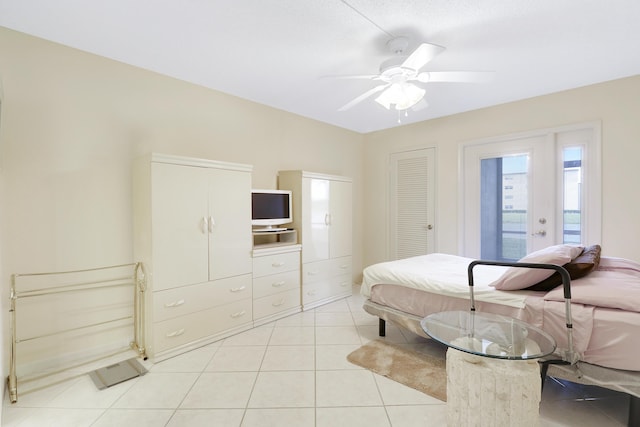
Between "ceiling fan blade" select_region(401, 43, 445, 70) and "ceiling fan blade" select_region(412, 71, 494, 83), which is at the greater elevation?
"ceiling fan blade" select_region(401, 43, 445, 70)

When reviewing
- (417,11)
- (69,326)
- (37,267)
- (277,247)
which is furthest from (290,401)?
(417,11)

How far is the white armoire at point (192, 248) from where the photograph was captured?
8.11 feet

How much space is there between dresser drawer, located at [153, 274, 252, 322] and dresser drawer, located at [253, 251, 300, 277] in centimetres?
15

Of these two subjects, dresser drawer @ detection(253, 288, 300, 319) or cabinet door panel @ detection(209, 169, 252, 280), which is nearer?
cabinet door panel @ detection(209, 169, 252, 280)

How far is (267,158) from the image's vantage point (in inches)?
150

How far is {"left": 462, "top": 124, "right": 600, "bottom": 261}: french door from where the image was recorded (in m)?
3.17

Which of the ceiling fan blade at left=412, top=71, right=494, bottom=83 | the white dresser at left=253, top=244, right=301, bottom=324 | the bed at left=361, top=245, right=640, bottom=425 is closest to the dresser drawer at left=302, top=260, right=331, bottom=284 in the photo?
the white dresser at left=253, top=244, right=301, bottom=324

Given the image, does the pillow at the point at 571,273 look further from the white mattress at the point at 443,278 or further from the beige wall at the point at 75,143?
the beige wall at the point at 75,143

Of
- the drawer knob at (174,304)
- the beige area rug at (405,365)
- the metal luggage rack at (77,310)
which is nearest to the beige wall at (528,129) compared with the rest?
the beige area rug at (405,365)

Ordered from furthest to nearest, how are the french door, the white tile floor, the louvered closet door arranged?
the louvered closet door
the french door
the white tile floor

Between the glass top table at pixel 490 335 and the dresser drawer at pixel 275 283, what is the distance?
1.93 metres

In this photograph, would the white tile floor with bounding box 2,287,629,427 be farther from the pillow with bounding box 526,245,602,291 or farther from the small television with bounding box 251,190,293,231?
the small television with bounding box 251,190,293,231

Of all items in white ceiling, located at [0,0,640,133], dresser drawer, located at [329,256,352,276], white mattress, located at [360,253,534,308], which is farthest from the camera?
dresser drawer, located at [329,256,352,276]

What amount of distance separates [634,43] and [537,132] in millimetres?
1156
